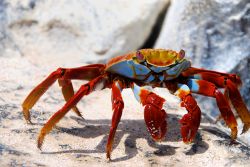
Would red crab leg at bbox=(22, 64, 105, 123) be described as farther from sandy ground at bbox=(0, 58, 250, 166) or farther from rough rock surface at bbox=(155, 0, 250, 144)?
rough rock surface at bbox=(155, 0, 250, 144)

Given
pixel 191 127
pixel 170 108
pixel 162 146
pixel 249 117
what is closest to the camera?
pixel 191 127

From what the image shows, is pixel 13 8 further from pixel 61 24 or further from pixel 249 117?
pixel 249 117

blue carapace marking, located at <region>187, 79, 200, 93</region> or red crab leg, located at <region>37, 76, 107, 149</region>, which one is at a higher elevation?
blue carapace marking, located at <region>187, 79, 200, 93</region>

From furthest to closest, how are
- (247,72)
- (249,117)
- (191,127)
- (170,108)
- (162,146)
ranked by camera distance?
(247,72), (170,108), (249,117), (162,146), (191,127)


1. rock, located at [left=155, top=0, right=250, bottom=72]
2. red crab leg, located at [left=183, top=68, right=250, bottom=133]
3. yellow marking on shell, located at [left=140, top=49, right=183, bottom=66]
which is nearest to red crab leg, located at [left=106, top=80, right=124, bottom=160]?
yellow marking on shell, located at [left=140, top=49, right=183, bottom=66]

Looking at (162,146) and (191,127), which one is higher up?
(191,127)

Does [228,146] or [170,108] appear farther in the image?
[170,108]

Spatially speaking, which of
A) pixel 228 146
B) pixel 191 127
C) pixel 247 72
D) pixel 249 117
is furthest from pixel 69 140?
pixel 247 72
